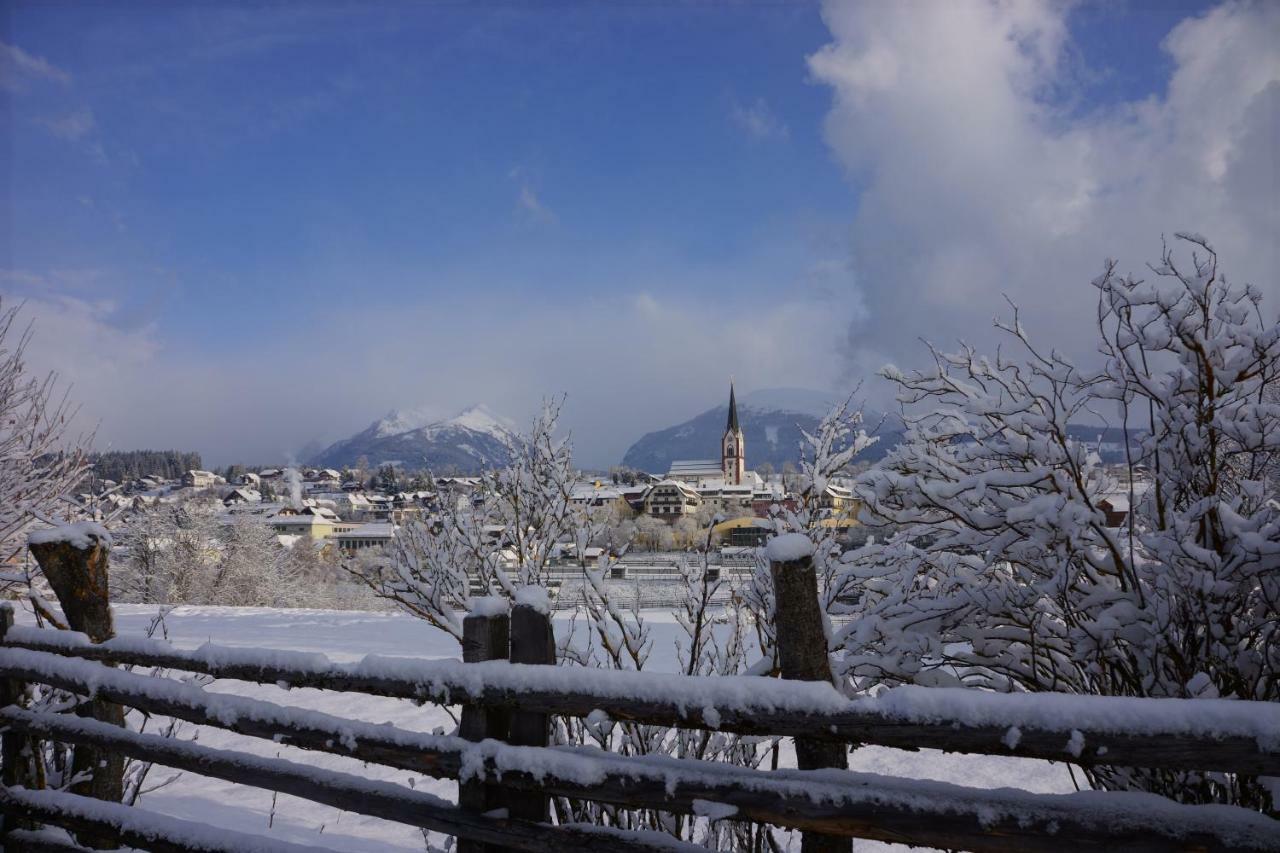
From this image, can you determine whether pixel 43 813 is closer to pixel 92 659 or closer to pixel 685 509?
pixel 92 659

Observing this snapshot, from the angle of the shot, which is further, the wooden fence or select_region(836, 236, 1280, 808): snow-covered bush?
select_region(836, 236, 1280, 808): snow-covered bush

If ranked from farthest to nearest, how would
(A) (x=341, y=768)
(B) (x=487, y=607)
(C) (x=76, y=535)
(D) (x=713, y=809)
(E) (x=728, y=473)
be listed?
(E) (x=728, y=473) < (A) (x=341, y=768) < (C) (x=76, y=535) < (B) (x=487, y=607) < (D) (x=713, y=809)

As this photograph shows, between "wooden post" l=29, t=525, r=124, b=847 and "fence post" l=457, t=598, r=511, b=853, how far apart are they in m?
2.25

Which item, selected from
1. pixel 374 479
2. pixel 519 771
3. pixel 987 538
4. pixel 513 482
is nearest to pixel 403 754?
pixel 519 771

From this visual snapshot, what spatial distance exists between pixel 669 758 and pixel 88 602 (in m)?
3.24

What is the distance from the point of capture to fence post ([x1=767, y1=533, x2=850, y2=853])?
2.24 metres

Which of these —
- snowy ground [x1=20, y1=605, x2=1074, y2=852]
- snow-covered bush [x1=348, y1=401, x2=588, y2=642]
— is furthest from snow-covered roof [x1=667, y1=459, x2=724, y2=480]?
snow-covered bush [x1=348, y1=401, x2=588, y2=642]

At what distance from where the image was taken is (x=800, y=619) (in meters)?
2.27

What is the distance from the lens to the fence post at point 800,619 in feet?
7.36

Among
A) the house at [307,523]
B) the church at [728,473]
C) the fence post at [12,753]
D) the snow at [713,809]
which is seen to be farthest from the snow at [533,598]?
the house at [307,523]

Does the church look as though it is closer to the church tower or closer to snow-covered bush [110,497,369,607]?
the church tower

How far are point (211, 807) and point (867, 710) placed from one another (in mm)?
7096

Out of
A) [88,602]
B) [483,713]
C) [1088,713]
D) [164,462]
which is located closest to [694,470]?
[164,462]

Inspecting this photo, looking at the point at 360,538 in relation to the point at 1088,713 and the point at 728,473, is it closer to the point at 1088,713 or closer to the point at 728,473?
the point at 1088,713
